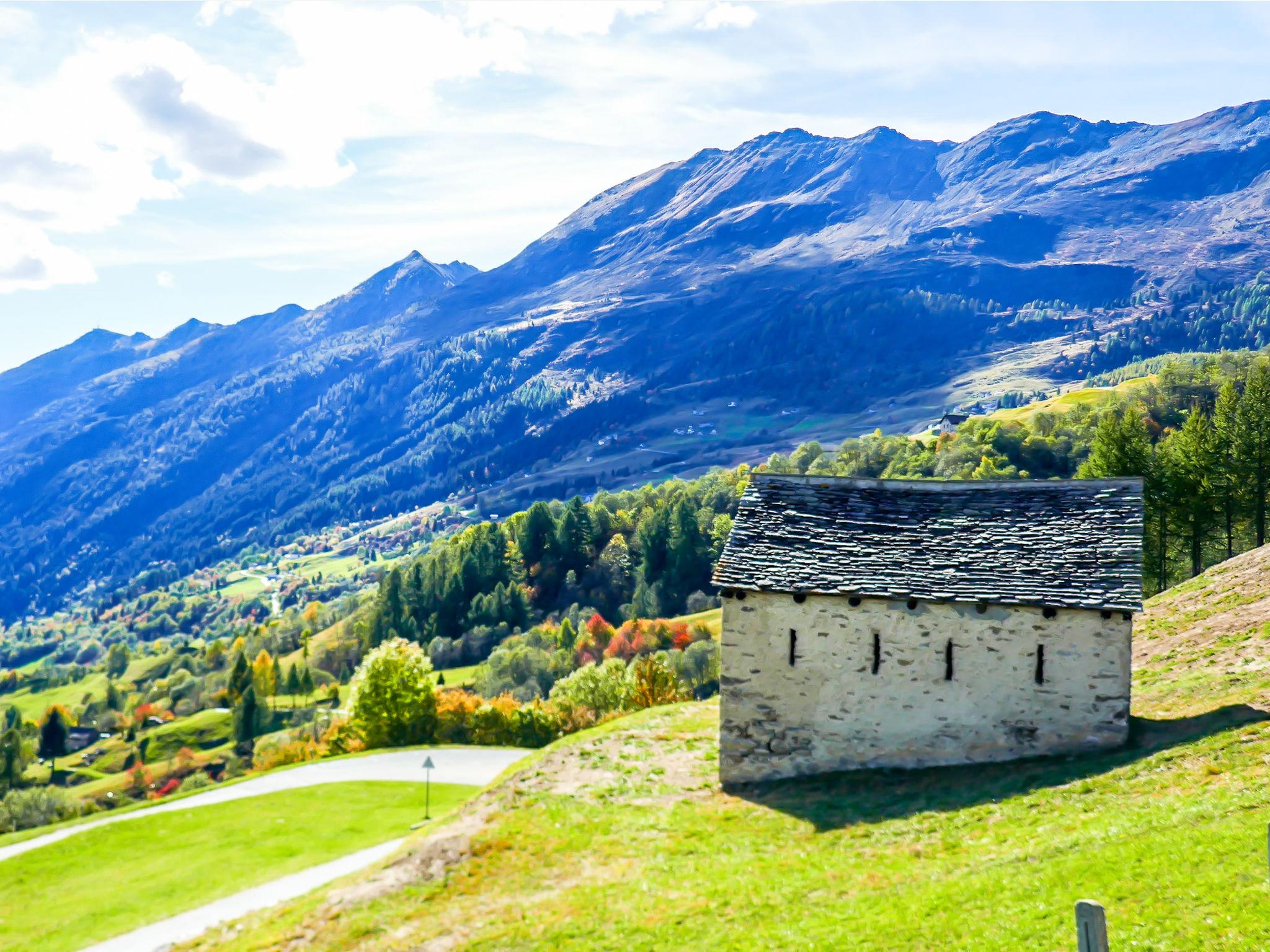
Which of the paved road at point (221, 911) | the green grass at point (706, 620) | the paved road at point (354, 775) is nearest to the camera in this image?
the paved road at point (221, 911)

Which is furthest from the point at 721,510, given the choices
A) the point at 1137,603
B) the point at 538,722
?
the point at 1137,603

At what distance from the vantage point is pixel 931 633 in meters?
31.2

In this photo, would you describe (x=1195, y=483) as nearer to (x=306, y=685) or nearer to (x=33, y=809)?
(x=33, y=809)

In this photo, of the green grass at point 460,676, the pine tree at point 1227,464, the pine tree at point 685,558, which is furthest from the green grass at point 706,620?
the pine tree at point 1227,464

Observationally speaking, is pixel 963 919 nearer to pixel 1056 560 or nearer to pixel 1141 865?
pixel 1141 865

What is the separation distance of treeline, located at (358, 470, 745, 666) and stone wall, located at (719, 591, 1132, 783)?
131194 mm

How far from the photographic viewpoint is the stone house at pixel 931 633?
29.9 m

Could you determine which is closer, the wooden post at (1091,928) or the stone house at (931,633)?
the wooden post at (1091,928)

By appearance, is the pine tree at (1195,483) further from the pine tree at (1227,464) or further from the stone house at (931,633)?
the stone house at (931,633)

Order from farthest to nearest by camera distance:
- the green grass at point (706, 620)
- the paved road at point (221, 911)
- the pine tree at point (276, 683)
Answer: the pine tree at point (276, 683)
the green grass at point (706, 620)
the paved road at point (221, 911)

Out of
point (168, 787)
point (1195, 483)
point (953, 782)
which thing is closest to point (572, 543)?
point (168, 787)

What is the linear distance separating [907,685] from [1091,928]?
2113cm

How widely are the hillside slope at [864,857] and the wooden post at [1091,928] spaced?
6574 millimetres

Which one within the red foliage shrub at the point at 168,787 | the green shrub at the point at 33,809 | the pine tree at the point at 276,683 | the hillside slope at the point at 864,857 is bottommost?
the red foliage shrub at the point at 168,787
